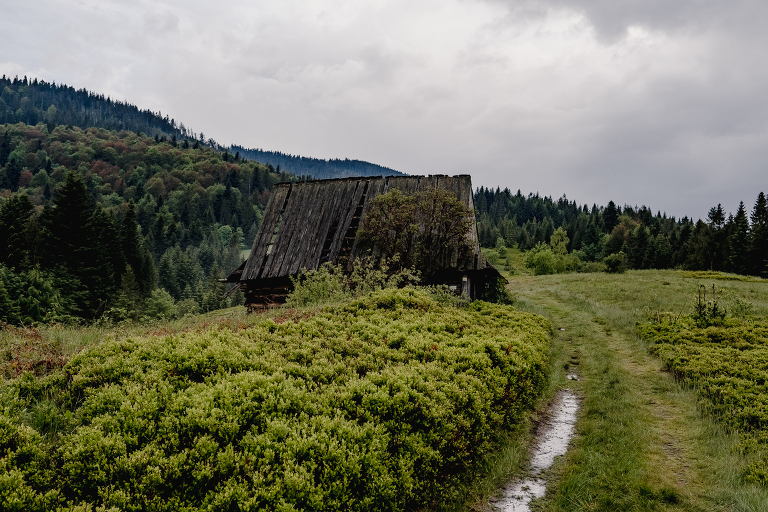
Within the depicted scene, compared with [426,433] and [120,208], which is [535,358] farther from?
[120,208]

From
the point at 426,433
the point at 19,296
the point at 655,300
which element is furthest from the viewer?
the point at 19,296

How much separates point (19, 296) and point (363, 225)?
36270 mm

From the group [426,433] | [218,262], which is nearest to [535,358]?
[426,433]

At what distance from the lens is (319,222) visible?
2347 cm

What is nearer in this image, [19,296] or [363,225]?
[363,225]

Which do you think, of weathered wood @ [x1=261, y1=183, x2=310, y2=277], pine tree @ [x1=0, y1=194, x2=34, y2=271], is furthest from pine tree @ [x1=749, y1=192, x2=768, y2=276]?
pine tree @ [x1=0, y1=194, x2=34, y2=271]

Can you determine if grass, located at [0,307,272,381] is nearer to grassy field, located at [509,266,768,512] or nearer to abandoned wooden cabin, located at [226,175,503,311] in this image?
grassy field, located at [509,266,768,512]

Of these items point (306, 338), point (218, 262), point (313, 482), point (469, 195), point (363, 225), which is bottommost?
point (218, 262)

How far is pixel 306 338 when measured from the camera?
873 centimetres

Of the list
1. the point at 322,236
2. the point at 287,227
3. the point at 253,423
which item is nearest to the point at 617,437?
the point at 253,423

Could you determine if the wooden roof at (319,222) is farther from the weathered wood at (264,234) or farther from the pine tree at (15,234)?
the pine tree at (15,234)

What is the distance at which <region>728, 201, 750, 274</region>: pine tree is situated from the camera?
207ft

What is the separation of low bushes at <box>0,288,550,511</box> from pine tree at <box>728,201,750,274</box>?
Answer: 76.3 metres

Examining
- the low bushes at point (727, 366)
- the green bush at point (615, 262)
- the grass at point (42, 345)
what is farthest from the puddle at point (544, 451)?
the green bush at point (615, 262)
